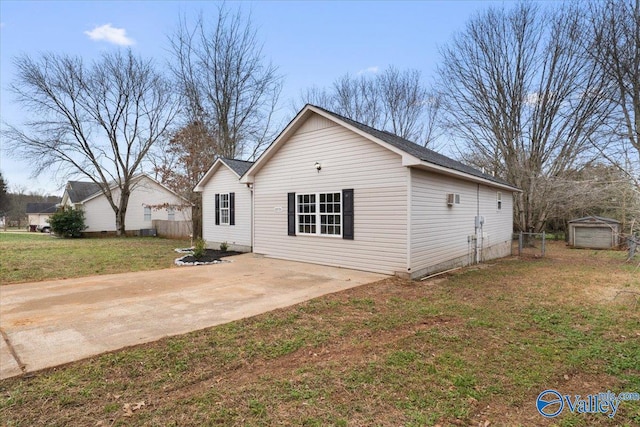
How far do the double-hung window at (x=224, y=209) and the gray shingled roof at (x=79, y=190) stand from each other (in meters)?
15.2

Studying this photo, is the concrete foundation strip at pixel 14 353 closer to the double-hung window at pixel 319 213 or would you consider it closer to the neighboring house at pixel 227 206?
the double-hung window at pixel 319 213

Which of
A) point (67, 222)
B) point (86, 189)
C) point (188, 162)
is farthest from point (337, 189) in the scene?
point (86, 189)

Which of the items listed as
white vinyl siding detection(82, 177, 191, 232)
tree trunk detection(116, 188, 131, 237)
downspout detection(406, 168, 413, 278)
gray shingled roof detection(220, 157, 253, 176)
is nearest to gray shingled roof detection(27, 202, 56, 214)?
white vinyl siding detection(82, 177, 191, 232)

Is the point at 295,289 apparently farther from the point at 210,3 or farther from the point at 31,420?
the point at 210,3

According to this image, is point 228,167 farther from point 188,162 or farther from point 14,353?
point 14,353

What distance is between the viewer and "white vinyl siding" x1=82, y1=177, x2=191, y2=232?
2319 cm

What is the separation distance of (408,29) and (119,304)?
13.8 metres

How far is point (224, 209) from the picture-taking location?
554 inches

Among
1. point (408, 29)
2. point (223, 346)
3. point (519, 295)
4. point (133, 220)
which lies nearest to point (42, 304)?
point (223, 346)

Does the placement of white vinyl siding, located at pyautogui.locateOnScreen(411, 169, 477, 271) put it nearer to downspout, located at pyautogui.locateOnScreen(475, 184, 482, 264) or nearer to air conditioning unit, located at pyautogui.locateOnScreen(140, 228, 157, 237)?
downspout, located at pyautogui.locateOnScreen(475, 184, 482, 264)

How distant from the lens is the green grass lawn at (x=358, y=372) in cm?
249

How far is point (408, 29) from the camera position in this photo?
1314 centimetres

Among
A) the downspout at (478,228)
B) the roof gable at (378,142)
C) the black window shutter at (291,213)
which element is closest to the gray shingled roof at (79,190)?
the roof gable at (378,142)

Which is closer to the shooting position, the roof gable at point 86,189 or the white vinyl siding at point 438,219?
the white vinyl siding at point 438,219
